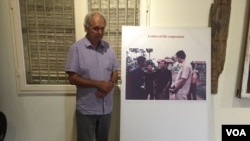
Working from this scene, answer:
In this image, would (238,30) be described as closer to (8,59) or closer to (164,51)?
(164,51)

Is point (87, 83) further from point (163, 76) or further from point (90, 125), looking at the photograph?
point (163, 76)

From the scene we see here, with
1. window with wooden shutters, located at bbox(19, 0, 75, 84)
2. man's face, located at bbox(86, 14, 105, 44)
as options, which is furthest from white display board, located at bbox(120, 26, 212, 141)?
window with wooden shutters, located at bbox(19, 0, 75, 84)

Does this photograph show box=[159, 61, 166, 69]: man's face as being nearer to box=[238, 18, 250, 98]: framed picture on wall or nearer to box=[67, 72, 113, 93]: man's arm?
box=[67, 72, 113, 93]: man's arm

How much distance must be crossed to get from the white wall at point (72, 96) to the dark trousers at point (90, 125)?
13.3 inches

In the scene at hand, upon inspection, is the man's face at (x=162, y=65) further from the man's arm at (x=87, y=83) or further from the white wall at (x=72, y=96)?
the man's arm at (x=87, y=83)

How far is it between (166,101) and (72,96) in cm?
91

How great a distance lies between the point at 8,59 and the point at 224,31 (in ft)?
6.62

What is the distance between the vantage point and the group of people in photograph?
211cm

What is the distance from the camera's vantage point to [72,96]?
2369 mm

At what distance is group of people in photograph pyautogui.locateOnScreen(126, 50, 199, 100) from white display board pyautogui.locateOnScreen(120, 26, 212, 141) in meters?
0.03

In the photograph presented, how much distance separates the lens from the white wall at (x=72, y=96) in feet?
7.35

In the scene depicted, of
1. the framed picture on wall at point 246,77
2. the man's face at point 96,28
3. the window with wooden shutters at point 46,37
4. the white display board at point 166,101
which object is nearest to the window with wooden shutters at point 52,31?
the window with wooden shutters at point 46,37

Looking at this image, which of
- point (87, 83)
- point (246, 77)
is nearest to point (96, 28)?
point (87, 83)

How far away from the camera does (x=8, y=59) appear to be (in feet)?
7.53
